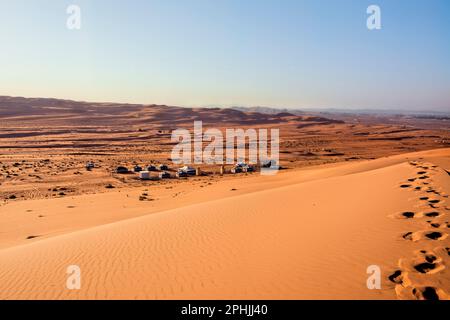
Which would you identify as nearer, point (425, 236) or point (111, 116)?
point (425, 236)

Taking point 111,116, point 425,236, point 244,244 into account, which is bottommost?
point 244,244

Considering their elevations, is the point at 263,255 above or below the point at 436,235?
below

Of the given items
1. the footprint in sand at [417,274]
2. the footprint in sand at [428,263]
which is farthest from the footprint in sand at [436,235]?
the footprint in sand at [428,263]

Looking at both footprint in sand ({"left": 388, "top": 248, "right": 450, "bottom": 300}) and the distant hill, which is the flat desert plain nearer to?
footprint in sand ({"left": 388, "top": 248, "right": 450, "bottom": 300})

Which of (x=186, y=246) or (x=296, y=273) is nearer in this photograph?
(x=296, y=273)

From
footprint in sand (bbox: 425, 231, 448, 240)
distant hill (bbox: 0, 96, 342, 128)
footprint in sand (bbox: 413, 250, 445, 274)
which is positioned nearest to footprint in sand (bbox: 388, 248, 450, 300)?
footprint in sand (bbox: 413, 250, 445, 274)

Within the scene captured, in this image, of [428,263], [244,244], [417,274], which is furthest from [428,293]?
[244,244]

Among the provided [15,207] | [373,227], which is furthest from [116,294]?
[15,207]

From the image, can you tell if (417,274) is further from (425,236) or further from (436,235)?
(436,235)
